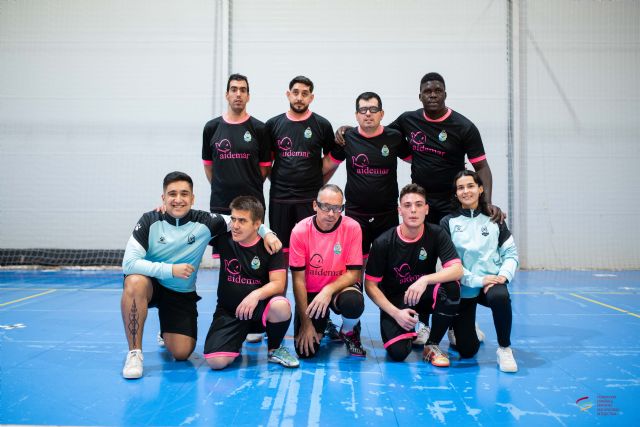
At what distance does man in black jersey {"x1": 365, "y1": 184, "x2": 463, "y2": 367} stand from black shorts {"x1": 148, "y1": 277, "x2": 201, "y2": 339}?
1305mm

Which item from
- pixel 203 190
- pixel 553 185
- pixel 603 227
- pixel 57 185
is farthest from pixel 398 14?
pixel 57 185

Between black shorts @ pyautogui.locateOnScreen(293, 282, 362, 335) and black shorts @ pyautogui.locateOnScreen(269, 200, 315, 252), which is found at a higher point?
black shorts @ pyautogui.locateOnScreen(269, 200, 315, 252)

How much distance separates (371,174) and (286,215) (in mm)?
853

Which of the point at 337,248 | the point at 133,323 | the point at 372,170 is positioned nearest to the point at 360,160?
the point at 372,170

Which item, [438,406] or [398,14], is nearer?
[438,406]

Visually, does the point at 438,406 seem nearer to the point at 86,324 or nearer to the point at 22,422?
the point at 22,422

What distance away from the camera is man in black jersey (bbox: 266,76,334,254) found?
13.2ft

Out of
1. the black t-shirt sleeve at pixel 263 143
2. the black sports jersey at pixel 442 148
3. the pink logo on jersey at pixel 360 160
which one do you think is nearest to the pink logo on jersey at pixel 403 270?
the black sports jersey at pixel 442 148

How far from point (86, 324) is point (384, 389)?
9.60 ft

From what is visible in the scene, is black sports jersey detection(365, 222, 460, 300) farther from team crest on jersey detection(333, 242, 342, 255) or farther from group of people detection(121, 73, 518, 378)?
team crest on jersey detection(333, 242, 342, 255)

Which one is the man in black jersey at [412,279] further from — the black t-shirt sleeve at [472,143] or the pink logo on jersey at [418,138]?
the black t-shirt sleeve at [472,143]

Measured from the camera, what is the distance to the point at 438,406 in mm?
2336

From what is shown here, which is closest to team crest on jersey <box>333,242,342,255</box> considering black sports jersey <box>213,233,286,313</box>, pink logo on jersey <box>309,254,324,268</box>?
pink logo on jersey <box>309,254,324,268</box>

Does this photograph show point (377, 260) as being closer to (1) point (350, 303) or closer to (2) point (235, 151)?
(1) point (350, 303)
